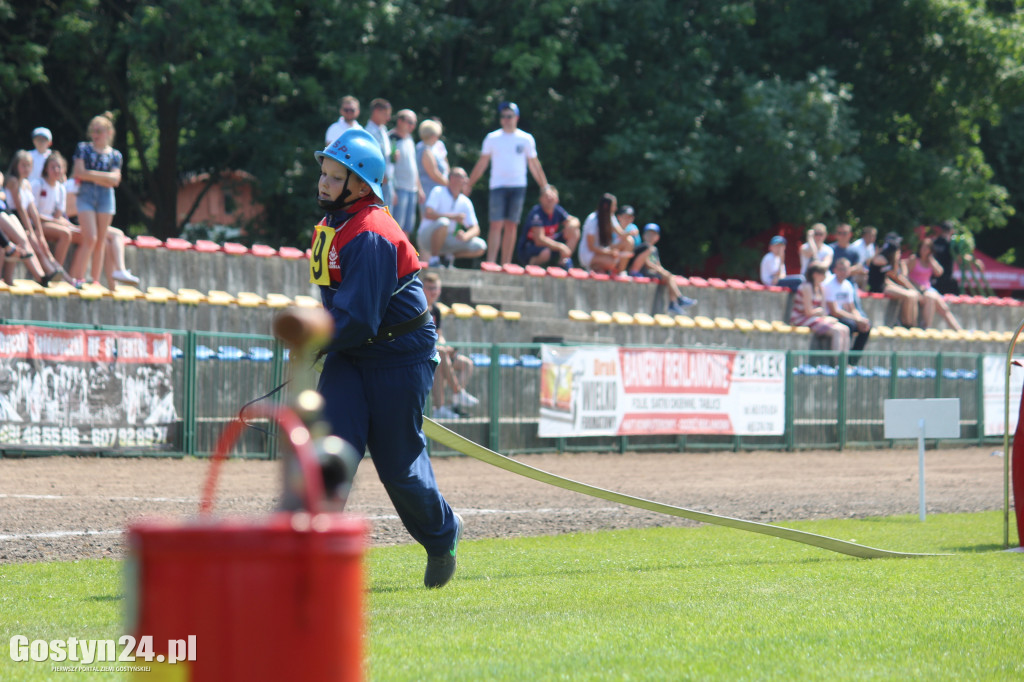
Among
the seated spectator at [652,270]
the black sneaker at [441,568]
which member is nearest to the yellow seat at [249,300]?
the seated spectator at [652,270]

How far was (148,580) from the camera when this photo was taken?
8.66 feet

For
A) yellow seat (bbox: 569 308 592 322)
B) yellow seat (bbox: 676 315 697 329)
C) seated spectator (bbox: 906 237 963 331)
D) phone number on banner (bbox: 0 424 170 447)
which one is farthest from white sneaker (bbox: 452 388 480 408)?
seated spectator (bbox: 906 237 963 331)

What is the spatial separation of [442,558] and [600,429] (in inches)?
479

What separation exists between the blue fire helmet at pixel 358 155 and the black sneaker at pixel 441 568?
1.81 meters

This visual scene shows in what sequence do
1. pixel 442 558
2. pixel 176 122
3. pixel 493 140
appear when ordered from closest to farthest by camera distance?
pixel 442 558 < pixel 493 140 < pixel 176 122

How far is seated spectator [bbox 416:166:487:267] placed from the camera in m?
18.9

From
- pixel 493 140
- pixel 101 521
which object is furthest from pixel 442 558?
pixel 493 140

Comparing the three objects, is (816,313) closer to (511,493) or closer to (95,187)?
(511,493)

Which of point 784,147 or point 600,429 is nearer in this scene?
point 600,429

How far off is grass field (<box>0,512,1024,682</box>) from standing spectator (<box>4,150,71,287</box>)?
27.3ft

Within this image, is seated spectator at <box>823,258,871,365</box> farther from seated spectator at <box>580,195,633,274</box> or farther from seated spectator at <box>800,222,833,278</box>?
seated spectator at <box>580,195,633,274</box>

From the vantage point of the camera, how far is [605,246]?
69.9ft

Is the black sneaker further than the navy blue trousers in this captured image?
Yes

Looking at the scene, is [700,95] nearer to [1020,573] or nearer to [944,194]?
[944,194]
